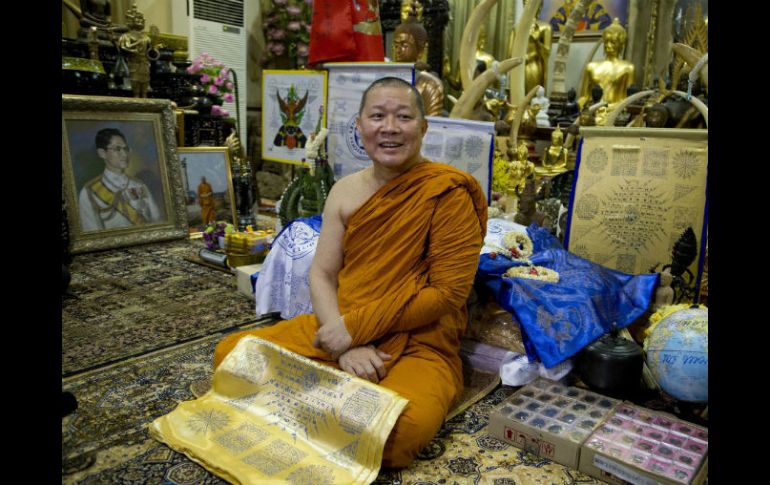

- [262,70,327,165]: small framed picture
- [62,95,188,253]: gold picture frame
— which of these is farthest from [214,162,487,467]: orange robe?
[62,95,188,253]: gold picture frame

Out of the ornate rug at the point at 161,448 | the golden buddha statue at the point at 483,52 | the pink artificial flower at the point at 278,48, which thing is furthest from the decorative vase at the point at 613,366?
the pink artificial flower at the point at 278,48

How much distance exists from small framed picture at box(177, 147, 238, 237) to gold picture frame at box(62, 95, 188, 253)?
151mm

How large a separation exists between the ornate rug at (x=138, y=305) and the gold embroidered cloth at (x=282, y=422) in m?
0.81

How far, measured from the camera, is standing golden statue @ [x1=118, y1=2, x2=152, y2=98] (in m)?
5.13

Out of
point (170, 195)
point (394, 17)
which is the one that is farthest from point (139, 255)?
point (394, 17)

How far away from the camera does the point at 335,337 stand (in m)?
2.09

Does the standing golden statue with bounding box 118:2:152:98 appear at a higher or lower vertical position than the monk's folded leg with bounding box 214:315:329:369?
higher

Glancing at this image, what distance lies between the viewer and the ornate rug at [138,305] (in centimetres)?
286

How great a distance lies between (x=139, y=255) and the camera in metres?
4.50

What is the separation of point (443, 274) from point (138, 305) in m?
2.04

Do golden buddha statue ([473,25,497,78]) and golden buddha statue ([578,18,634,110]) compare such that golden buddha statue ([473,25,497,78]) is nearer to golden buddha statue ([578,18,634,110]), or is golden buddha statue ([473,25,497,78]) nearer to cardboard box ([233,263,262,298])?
golden buddha statue ([578,18,634,110])

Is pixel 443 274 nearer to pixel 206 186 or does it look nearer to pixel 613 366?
pixel 613 366

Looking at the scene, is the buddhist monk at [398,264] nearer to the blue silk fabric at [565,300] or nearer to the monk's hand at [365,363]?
the monk's hand at [365,363]

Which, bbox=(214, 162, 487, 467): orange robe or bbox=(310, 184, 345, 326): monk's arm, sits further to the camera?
bbox=(310, 184, 345, 326): monk's arm
